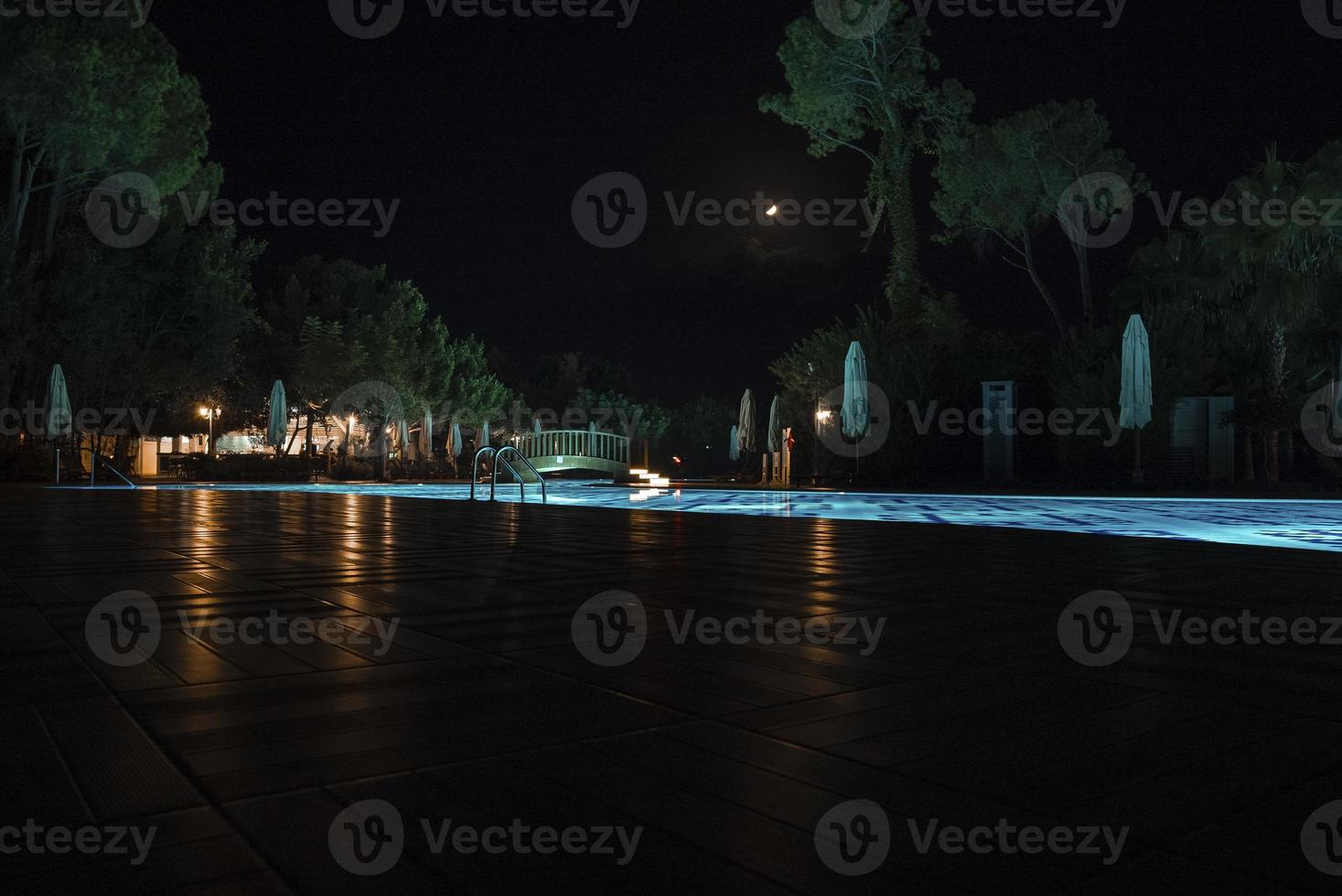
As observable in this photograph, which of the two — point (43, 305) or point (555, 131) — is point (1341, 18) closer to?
point (555, 131)

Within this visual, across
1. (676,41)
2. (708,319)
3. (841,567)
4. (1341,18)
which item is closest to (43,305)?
(676,41)

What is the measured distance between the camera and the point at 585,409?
50.4 meters

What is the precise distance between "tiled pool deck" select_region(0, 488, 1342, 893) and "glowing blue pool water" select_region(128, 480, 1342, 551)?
430 cm

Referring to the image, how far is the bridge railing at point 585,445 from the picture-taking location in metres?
34.1

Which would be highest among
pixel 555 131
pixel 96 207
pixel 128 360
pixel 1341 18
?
pixel 555 131

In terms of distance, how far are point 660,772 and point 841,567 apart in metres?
4.16

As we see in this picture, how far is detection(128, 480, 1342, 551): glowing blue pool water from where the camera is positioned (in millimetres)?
8883
